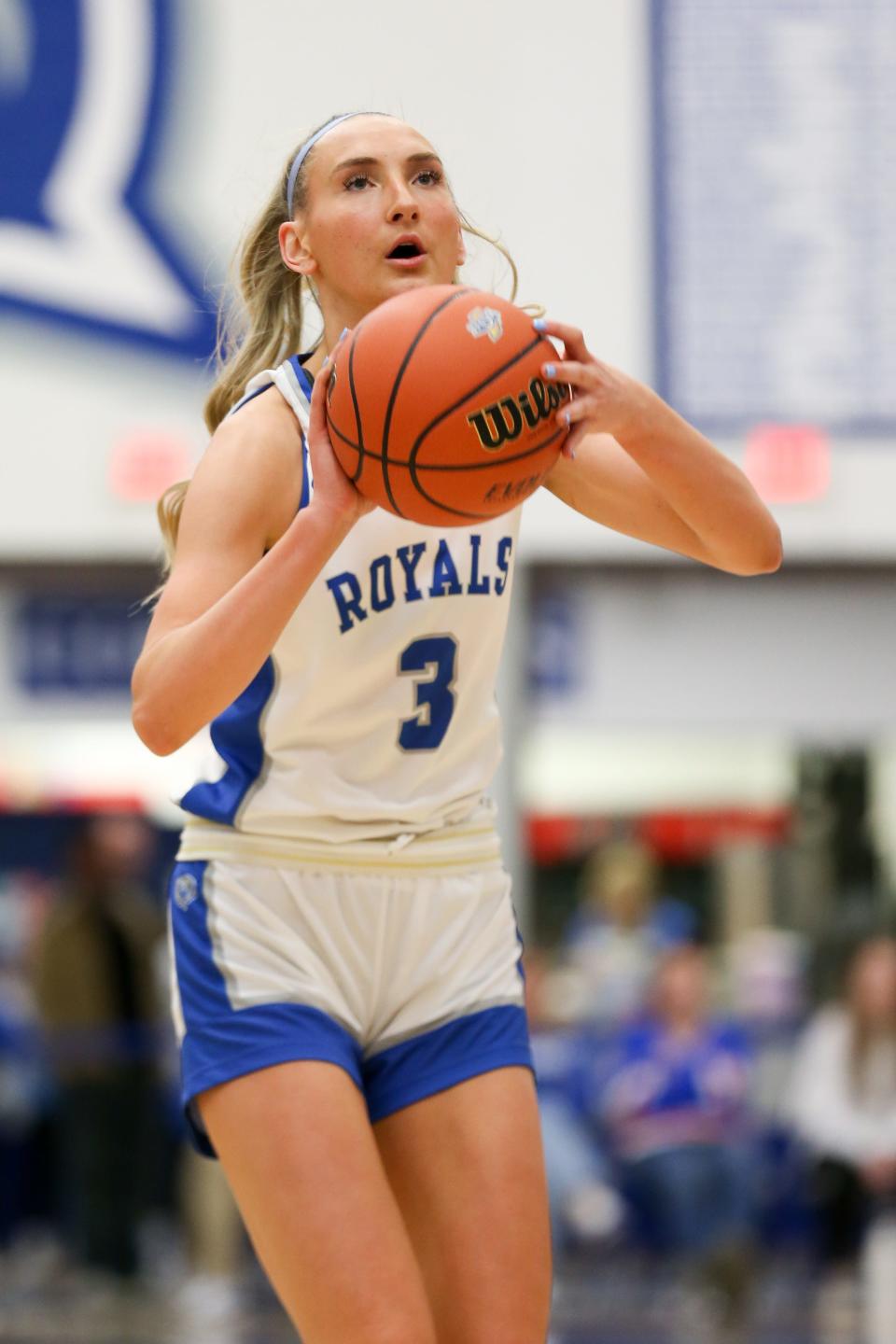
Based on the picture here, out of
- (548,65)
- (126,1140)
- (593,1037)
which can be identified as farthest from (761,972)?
(548,65)

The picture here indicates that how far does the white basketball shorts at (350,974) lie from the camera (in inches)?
111

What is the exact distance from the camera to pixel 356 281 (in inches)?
111

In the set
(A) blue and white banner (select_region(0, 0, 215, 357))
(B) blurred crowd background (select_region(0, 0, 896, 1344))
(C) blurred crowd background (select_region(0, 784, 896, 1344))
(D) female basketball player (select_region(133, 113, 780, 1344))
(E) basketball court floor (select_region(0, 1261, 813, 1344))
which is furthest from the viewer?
(A) blue and white banner (select_region(0, 0, 215, 357))

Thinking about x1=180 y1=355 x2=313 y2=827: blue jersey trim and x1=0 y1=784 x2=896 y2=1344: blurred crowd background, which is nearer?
x1=180 y1=355 x2=313 y2=827: blue jersey trim

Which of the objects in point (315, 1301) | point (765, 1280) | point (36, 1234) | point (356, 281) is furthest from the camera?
point (36, 1234)

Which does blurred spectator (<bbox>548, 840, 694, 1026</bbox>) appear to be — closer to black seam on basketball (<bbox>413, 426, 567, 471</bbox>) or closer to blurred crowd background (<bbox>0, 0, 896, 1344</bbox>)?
blurred crowd background (<bbox>0, 0, 896, 1344</bbox>)

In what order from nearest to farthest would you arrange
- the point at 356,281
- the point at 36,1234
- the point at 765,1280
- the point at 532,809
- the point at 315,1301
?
the point at 315,1301 < the point at 356,281 < the point at 765,1280 < the point at 36,1234 < the point at 532,809

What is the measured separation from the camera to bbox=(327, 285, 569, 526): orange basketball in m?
2.54

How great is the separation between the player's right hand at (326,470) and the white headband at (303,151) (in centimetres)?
45

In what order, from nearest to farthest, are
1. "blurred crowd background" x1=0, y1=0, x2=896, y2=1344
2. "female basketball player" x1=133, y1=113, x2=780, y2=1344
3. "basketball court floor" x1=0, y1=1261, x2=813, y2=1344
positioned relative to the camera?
"female basketball player" x1=133, y1=113, x2=780, y2=1344, "basketball court floor" x1=0, y1=1261, x2=813, y2=1344, "blurred crowd background" x1=0, y1=0, x2=896, y2=1344

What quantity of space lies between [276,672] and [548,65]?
567 cm

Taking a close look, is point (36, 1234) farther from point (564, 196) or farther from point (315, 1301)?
point (315, 1301)

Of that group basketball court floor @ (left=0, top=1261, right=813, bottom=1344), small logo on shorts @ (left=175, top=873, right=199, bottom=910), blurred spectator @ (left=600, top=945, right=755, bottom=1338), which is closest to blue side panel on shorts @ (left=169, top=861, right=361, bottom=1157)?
small logo on shorts @ (left=175, top=873, right=199, bottom=910)

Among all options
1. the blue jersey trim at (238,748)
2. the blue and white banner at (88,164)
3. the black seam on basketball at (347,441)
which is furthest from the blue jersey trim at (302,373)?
the blue and white banner at (88,164)
